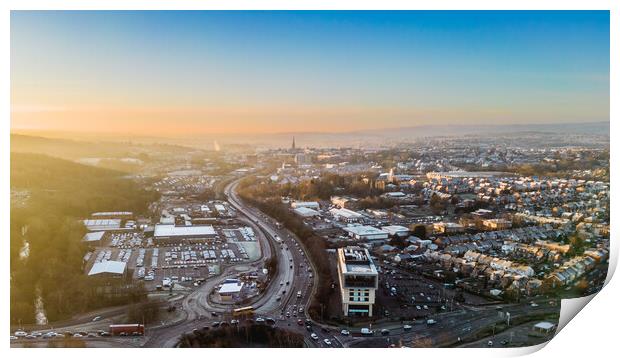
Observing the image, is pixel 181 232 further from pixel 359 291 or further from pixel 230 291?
pixel 359 291

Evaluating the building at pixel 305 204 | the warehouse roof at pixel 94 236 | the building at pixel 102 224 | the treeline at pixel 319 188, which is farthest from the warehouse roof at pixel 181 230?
the treeline at pixel 319 188

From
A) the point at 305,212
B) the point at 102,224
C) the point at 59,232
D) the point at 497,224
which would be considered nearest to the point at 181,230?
the point at 102,224

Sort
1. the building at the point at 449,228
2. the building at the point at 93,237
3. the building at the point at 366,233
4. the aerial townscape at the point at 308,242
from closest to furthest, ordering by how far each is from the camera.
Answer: the aerial townscape at the point at 308,242, the building at the point at 93,237, the building at the point at 366,233, the building at the point at 449,228

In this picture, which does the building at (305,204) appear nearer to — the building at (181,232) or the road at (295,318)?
the building at (181,232)

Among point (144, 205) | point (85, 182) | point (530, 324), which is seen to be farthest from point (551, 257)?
point (85, 182)

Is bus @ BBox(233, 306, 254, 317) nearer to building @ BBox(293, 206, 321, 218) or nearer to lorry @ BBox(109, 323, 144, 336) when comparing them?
lorry @ BBox(109, 323, 144, 336)

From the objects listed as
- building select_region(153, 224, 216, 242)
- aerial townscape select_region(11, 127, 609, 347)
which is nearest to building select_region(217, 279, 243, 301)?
aerial townscape select_region(11, 127, 609, 347)
